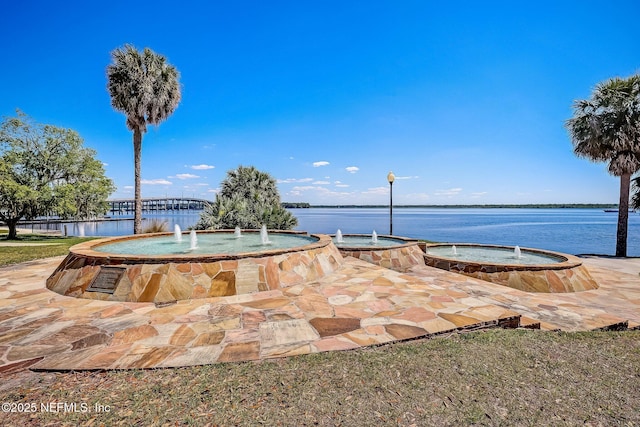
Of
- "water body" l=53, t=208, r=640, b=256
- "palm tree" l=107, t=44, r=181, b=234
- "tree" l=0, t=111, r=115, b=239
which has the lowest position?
"water body" l=53, t=208, r=640, b=256

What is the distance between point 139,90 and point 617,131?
24.0 m

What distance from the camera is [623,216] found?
42.8 ft

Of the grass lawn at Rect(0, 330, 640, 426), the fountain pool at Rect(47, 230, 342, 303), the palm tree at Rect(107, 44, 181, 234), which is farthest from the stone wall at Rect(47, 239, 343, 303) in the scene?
the palm tree at Rect(107, 44, 181, 234)

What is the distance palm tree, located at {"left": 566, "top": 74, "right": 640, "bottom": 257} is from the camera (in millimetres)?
12781

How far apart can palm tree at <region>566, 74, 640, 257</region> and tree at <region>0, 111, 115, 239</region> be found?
29.7 m

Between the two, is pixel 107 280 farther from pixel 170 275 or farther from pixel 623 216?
pixel 623 216

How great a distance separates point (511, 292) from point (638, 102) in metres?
14.0

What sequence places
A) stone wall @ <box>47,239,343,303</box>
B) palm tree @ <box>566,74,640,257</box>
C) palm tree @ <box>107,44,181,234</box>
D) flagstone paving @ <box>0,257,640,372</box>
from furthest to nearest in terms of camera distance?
palm tree @ <box>107,44,181,234</box> < palm tree @ <box>566,74,640,257</box> < stone wall @ <box>47,239,343,303</box> < flagstone paving @ <box>0,257,640,372</box>

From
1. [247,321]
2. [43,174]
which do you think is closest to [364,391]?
[247,321]

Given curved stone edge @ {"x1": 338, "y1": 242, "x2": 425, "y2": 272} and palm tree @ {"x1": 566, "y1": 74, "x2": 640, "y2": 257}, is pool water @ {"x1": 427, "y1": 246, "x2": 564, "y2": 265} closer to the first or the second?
curved stone edge @ {"x1": 338, "y1": 242, "x2": 425, "y2": 272}

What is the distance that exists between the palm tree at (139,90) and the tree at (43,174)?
6403 millimetres

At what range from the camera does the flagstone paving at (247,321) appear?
283 centimetres

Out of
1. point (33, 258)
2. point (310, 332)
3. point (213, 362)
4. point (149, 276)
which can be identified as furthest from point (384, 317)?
point (33, 258)

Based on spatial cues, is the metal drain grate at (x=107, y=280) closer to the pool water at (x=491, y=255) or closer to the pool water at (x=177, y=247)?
the pool water at (x=177, y=247)
